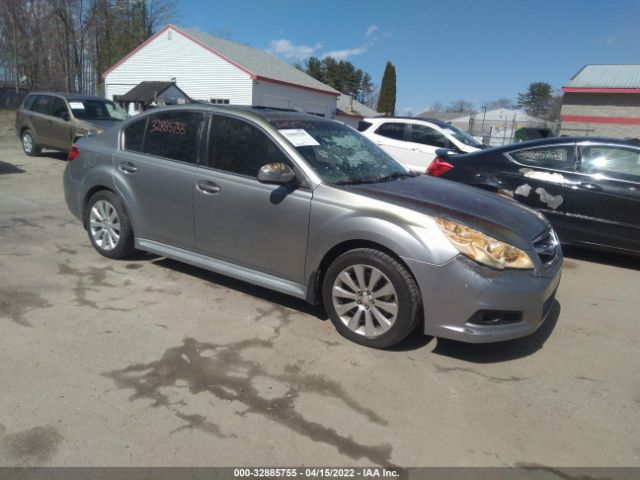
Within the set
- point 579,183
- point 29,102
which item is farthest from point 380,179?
point 29,102

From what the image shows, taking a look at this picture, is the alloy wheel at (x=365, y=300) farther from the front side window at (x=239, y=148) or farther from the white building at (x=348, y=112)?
the white building at (x=348, y=112)

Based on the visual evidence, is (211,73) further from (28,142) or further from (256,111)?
(256,111)

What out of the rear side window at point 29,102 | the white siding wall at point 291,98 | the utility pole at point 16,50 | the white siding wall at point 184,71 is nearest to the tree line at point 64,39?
the utility pole at point 16,50

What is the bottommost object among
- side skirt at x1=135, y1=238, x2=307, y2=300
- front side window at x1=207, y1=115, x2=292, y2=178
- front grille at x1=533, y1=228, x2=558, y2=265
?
side skirt at x1=135, y1=238, x2=307, y2=300

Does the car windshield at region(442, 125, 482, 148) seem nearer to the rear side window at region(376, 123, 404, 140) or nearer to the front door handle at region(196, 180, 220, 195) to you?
the rear side window at region(376, 123, 404, 140)

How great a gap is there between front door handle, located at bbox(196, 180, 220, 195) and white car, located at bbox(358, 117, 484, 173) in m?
6.53

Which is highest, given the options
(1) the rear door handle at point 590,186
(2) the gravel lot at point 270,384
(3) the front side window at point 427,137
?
(3) the front side window at point 427,137

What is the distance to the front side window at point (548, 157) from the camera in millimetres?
6055

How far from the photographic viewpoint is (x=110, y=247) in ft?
16.7

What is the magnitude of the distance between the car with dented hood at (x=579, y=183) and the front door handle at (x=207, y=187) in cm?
357

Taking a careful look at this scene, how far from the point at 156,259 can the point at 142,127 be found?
1.39 meters

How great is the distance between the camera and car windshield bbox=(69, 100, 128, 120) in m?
12.2

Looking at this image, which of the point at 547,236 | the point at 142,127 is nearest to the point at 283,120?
the point at 142,127

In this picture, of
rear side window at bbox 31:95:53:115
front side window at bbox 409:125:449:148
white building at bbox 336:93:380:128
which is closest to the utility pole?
white building at bbox 336:93:380:128
